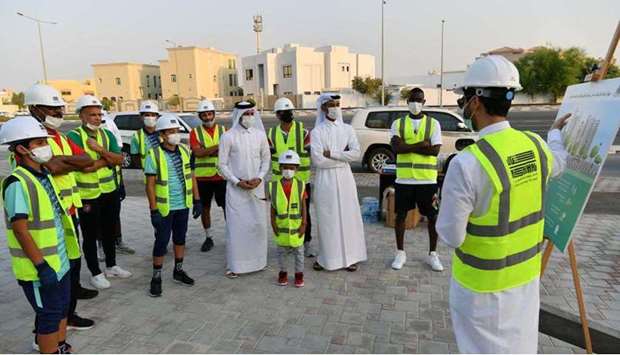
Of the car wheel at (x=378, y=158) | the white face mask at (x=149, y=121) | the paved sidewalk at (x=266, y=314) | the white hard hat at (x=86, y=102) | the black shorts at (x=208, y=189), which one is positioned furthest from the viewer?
the car wheel at (x=378, y=158)

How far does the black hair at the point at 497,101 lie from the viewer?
2.01 m

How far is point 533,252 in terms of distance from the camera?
6.91 feet

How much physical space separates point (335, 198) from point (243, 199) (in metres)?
1.07

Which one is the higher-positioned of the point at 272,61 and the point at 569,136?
the point at 272,61

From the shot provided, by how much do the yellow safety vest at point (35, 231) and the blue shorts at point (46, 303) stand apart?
91mm

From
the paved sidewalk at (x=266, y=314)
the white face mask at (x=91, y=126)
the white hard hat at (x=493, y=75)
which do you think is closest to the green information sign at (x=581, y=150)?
the white hard hat at (x=493, y=75)

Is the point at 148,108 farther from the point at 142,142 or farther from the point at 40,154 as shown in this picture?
the point at 40,154

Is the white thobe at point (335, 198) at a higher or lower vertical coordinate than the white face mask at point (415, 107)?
lower

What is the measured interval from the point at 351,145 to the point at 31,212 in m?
3.23

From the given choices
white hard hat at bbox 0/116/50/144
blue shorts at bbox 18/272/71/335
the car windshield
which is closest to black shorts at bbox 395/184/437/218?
blue shorts at bbox 18/272/71/335

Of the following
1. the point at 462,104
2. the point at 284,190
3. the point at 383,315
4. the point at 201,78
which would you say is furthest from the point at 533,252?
the point at 201,78

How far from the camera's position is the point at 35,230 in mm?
2750

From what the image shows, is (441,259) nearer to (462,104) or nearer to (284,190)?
(284,190)

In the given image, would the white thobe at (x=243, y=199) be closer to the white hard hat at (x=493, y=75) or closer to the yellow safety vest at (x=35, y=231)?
the yellow safety vest at (x=35, y=231)
